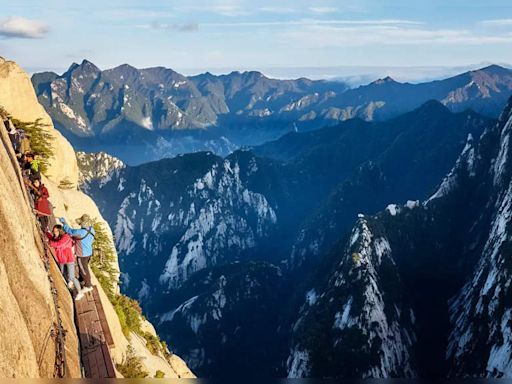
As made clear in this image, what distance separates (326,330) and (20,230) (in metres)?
154

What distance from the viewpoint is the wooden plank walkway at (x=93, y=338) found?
28.1 m

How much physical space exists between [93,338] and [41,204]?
28.8ft

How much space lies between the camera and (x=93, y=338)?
3034 cm

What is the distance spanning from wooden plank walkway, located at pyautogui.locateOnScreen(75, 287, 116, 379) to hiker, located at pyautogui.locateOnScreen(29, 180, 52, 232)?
5.46 meters

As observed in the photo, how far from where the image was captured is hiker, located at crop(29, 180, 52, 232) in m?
31.6

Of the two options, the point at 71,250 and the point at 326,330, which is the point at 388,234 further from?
the point at 71,250

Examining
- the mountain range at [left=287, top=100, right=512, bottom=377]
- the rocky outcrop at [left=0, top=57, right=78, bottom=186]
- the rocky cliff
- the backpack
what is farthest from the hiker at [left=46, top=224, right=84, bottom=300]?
the mountain range at [left=287, top=100, right=512, bottom=377]

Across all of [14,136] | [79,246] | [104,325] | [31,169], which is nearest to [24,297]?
[79,246]

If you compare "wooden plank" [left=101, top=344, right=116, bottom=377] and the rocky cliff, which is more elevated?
the rocky cliff

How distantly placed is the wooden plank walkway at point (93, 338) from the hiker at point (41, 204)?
5465 mm

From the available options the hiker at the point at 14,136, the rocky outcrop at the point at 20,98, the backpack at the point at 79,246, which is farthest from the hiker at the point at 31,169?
the rocky outcrop at the point at 20,98

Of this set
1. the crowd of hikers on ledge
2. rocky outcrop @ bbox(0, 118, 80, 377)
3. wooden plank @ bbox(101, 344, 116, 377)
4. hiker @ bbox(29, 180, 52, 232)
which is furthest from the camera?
hiker @ bbox(29, 180, 52, 232)

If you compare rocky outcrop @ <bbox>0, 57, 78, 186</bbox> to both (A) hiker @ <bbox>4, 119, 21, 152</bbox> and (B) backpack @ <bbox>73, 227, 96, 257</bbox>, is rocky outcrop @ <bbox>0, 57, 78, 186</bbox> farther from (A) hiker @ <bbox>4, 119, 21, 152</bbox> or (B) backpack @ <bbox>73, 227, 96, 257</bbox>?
(B) backpack @ <bbox>73, 227, 96, 257</bbox>

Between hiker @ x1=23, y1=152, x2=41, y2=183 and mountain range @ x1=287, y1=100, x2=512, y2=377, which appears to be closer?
hiker @ x1=23, y1=152, x2=41, y2=183
